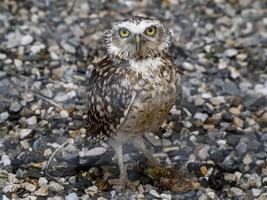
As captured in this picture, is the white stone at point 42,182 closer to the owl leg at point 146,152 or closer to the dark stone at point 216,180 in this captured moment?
the owl leg at point 146,152

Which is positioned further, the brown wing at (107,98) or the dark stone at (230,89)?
the dark stone at (230,89)

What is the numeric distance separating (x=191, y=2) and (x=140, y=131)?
2.78 meters

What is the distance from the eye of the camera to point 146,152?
5.12 metres

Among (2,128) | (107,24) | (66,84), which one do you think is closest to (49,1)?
(107,24)

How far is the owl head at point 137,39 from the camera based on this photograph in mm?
4402

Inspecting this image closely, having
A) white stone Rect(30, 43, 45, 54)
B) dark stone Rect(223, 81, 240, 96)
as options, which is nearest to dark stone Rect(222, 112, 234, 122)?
dark stone Rect(223, 81, 240, 96)

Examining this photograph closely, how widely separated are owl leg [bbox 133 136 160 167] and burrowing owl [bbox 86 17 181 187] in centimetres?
45

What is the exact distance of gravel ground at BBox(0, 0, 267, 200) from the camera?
195 inches

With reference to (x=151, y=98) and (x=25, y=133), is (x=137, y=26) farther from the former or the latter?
(x=25, y=133)

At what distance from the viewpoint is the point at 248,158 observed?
519 cm

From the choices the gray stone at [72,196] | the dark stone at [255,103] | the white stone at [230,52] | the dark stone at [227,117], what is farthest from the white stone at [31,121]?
the white stone at [230,52]

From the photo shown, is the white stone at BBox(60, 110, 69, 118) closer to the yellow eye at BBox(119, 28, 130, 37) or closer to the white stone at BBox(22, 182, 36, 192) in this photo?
the white stone at BBox(22, 182, 36, 192)

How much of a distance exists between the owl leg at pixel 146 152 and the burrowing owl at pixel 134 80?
1.49ft

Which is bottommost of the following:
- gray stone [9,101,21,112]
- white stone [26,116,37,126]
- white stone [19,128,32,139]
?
white stone [19,128,32,139]
